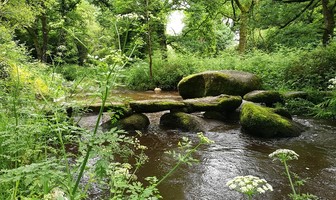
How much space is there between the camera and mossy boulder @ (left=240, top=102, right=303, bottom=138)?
6750 mm

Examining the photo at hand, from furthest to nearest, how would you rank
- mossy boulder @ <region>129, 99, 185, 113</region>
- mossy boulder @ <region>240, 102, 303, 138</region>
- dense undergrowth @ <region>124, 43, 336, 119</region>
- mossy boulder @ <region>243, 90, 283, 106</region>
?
mossy boulder @ <region>243, 90, 283, 106</region>, dense undergrowth @ <region>124, 43, 336, 119</region>, mossy boulder @ <region>129, 99, 185, 113</region>, mossy boulder @ <region>240, 102, 303, 138</region>

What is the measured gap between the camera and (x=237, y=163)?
5.20m

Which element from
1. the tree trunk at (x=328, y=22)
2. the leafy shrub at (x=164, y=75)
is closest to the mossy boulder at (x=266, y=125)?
the tree trunk at (x=328, y=22)

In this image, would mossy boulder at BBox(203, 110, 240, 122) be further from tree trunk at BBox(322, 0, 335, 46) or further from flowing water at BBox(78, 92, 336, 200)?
tree trunk at BBox(322, 0, 335, 46)

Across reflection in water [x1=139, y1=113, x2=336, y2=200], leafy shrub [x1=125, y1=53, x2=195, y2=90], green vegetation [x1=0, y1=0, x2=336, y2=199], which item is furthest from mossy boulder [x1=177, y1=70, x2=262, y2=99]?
leafy shrub [x1=125, y1=53, x2=195, y2=90]

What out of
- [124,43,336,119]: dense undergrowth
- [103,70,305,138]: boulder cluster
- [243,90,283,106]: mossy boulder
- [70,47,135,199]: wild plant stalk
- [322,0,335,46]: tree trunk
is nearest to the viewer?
[70,47,135,199]: wild plant stalk

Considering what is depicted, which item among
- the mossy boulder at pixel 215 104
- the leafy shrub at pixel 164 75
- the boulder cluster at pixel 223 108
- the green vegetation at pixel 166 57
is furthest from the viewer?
the leafy shrub at pixel 164 75

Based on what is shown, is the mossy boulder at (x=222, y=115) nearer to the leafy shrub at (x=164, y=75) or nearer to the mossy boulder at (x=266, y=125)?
the mossy boulder at (x=266, y=125)

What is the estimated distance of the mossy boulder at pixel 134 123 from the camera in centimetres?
734

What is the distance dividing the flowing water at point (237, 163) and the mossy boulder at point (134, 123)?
0.80 ft

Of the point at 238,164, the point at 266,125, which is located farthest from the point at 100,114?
the point at 266,125

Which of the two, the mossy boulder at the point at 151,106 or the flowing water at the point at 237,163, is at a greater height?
the mossy boulder at the point at 151,106

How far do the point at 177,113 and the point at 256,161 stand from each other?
124 inches

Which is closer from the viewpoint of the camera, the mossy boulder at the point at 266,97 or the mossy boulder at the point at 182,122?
the mossy boulder at the point at 182,122
